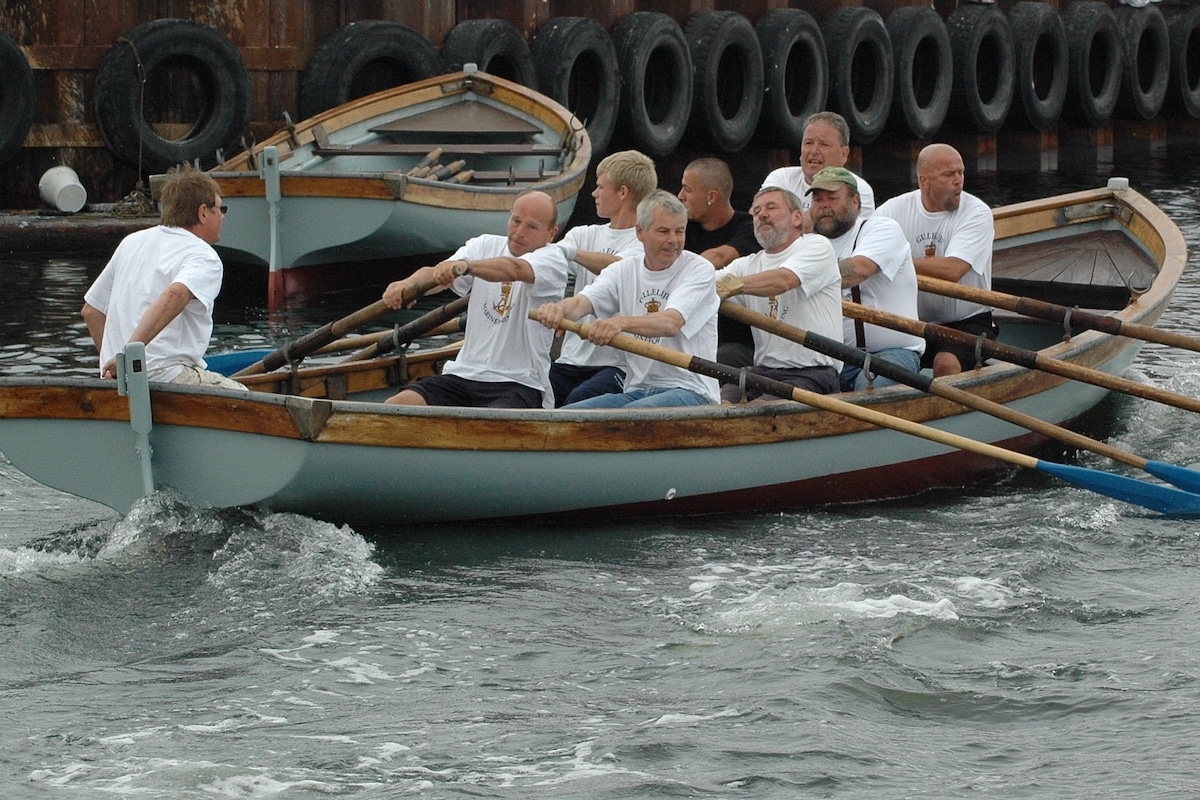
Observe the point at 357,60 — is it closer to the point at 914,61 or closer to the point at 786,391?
the point at 914,61

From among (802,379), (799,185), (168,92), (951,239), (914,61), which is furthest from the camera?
(914,61)

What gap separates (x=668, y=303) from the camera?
7.36 meters

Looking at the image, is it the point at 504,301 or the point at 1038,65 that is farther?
the point at 1038,65

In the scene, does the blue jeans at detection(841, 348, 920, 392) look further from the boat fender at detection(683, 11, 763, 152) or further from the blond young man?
the boat fender at detection(683, 11, 763, 152)

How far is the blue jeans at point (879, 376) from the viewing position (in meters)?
8.38

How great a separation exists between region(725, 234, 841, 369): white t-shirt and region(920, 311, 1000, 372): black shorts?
0.94 metres

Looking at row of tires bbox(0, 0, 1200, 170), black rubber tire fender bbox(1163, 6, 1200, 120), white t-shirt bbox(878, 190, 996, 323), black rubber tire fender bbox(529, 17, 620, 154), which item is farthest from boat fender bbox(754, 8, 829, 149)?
white t-shirt bbox(878, 190, 996, 323)

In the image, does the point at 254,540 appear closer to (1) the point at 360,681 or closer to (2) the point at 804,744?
(1) the point at 360,681

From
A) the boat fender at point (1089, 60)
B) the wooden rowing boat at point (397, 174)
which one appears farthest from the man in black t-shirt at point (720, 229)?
the boat fender at point (1089, 60)

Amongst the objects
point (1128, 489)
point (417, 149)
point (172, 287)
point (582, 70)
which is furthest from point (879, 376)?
point (582, 70)

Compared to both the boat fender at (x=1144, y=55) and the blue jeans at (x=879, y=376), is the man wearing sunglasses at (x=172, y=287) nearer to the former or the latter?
the blue jeans at (x=879, y=376)

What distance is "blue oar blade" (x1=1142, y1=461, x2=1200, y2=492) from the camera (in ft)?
25.6

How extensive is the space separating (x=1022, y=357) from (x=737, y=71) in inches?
529

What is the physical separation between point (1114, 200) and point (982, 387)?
440cm
